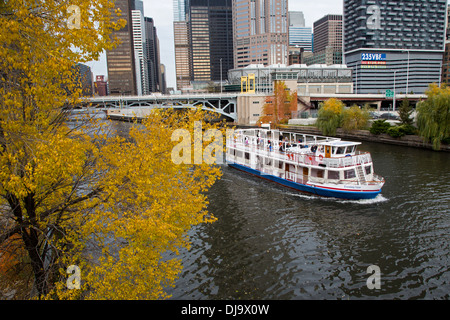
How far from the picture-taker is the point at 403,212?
24188 mm

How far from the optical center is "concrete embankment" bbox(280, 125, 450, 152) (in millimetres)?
49781

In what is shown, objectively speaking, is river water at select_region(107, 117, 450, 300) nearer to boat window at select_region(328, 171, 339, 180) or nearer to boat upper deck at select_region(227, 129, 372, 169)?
boat window at select_region(328, 171, 339, 180)

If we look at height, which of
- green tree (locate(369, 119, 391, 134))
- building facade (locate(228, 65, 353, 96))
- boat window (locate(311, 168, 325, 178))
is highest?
building facade (locate(228, 65, 353, 96))

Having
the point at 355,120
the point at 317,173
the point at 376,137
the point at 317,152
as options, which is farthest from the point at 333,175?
the point at 355,120

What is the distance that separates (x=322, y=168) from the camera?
29750mm

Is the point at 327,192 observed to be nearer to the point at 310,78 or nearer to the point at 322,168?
the point at 322,168

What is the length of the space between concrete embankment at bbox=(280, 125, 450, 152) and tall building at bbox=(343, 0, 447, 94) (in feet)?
410

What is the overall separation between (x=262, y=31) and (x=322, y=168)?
182 m

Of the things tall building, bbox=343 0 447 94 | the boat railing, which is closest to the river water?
the boat railing

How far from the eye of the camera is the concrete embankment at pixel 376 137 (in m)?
49.8

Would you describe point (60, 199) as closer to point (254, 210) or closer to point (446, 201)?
point (254, 210)

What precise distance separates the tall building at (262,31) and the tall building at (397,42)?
4011cm
